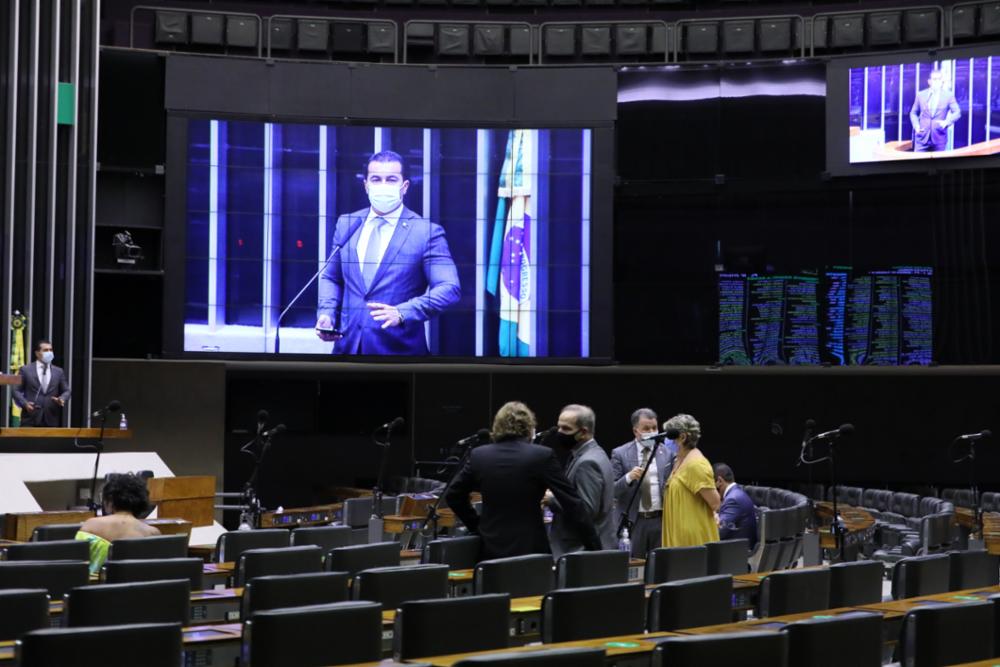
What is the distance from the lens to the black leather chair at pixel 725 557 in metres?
6.40

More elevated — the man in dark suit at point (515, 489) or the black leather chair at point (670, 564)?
the man in dark suit at point (515, 489)

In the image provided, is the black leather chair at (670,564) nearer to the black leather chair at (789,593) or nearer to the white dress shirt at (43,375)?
the black leather chair at (789,593)

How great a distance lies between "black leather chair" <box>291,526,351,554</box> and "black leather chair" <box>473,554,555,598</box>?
1683 mm

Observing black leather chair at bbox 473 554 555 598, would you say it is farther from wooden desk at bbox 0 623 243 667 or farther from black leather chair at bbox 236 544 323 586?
wooden desk at bbox 0 623 243 667

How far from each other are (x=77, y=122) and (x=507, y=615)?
14.7 m

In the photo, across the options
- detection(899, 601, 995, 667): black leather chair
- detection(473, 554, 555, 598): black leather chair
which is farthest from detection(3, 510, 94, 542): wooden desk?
detection(899, 601, 995, 667): black leather chair

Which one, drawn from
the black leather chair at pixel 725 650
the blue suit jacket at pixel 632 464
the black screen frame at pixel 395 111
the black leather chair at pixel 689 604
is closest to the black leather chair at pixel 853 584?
the black leather chair at pixel 689 604

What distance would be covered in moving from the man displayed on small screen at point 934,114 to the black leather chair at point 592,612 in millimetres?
14093

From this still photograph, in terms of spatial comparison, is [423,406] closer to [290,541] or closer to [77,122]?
[77,122]

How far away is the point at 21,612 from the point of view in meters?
4.38

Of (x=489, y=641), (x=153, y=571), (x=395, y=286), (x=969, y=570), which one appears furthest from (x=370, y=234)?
(x=489, y=641)

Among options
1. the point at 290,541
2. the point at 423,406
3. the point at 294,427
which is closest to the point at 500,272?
the point at 423,406

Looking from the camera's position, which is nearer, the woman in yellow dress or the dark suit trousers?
the woman in yellow dress

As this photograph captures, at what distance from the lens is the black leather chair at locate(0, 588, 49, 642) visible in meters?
4.35
